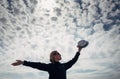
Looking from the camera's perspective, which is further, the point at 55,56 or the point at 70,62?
Result: the point at 70,62

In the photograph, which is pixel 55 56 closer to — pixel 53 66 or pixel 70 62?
pixel 53 66

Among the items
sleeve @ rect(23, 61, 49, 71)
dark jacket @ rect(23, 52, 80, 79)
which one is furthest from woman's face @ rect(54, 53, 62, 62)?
sleeve @ rect(23, 61, 49, 71)

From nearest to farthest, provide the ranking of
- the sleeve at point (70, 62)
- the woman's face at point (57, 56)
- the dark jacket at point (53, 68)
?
1. the dark jacket at point (53, 68)
2. the woman's face at point (57, 56)
3. the sleeve at point (70, 62)

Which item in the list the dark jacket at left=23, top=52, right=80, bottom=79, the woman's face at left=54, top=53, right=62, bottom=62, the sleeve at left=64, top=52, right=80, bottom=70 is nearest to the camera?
the dark jacket at left=23, top=52, right=80, bottom=79

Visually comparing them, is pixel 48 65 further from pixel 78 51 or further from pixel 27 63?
pixel 78 51

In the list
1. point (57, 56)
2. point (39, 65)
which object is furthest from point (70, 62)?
point (39, 65)

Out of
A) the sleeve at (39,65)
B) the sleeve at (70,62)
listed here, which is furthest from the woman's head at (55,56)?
the sleeve at (70,62)

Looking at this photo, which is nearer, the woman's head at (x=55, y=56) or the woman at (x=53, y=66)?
the woman at (x=53, y=66)

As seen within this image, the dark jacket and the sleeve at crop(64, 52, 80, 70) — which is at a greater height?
the sleeve at crop(64, 52, 80, 70)

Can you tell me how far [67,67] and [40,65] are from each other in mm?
1029

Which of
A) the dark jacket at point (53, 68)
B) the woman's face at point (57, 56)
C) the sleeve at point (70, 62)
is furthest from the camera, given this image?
the sleeve at point (70, 62)

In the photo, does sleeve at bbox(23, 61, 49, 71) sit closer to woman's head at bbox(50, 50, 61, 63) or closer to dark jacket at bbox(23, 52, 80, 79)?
dark jacket at bbox(23, 52, 80, 79)

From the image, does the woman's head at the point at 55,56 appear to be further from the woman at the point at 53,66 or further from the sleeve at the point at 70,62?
the sleeve at the point at 70,62

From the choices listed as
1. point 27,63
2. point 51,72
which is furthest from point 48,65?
point 27,63
